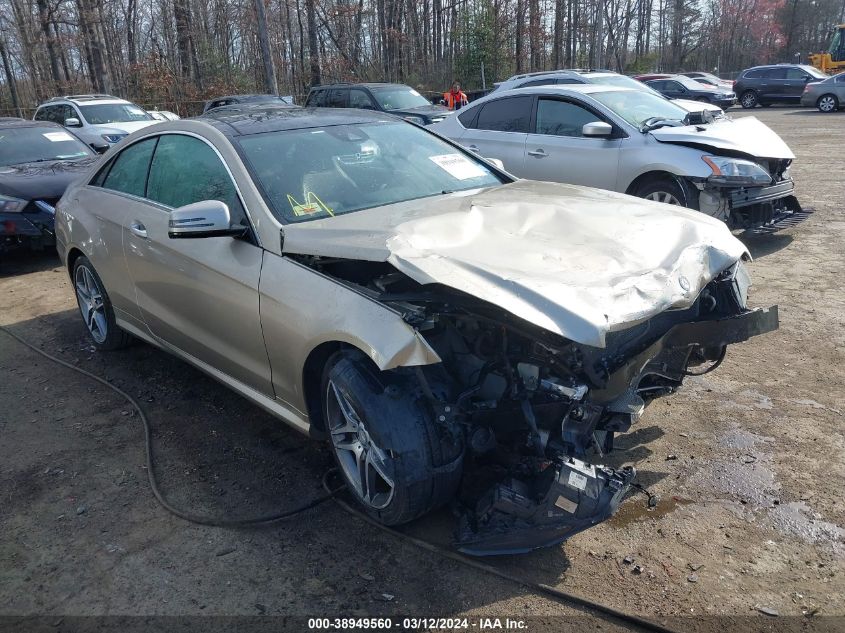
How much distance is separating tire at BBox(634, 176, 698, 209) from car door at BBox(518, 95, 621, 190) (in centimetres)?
34

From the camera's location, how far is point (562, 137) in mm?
7922

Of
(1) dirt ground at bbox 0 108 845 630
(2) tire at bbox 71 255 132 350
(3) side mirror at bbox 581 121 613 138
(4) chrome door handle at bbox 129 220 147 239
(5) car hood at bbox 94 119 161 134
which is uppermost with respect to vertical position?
(3) side mirror at bbox 581 121 613 138

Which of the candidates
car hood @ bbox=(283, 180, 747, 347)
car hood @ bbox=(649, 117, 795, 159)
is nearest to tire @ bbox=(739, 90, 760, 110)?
car hood @ bbox=(649, 117, 795, 159)

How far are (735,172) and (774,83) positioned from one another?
87.2ft

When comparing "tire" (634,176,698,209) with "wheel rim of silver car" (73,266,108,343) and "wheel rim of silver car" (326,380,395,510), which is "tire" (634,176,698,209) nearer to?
"wheel rim of silver car" (326,380,395,510)

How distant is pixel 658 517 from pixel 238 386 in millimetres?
2259

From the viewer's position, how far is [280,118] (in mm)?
4273

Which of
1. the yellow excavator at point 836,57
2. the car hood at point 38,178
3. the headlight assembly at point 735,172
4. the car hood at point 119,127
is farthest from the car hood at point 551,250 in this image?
the yellow excavator at point 836,57

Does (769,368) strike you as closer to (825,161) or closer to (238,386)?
(238,386)

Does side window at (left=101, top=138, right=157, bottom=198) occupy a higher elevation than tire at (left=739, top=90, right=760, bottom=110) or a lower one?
higher

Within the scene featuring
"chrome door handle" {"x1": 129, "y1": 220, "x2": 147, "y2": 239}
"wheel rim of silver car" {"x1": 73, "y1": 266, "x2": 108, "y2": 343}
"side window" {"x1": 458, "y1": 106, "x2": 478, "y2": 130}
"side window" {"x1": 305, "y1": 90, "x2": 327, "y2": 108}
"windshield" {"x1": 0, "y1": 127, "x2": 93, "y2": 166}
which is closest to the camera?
"chrome door handle" {"x1": 129, "y1": 220, "x2": 147, "y2": 239}

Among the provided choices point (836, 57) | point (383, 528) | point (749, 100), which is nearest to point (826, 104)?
point (749, 100)

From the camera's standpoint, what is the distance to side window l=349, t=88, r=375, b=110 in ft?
52.8

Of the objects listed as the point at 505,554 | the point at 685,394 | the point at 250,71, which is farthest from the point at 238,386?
the point at 250,71
